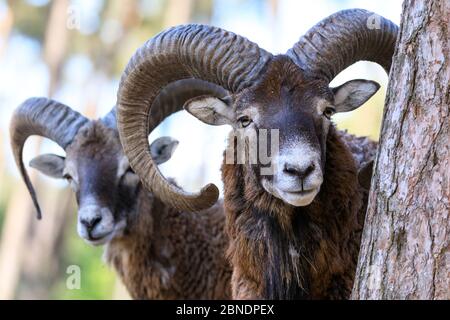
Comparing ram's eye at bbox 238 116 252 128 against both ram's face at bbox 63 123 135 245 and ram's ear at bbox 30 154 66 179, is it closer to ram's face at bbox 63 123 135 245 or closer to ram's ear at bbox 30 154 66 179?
ram's face at bbox 63 123 135 245

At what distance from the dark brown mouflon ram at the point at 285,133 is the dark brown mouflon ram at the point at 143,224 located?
6.43 ft

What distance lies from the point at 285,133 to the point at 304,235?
45.5 inches

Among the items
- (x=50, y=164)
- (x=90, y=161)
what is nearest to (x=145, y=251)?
(x=90, y=161)

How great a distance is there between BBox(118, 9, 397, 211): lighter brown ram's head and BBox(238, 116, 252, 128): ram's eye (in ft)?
0.04

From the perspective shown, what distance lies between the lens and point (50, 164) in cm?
1169

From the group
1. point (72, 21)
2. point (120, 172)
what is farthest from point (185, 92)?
point (72, 21)

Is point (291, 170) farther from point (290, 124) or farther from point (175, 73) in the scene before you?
point (175, 73)

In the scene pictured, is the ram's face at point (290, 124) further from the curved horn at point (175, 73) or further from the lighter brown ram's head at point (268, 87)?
the curved horn at point (175, 73)

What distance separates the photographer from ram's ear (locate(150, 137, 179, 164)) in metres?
11.1

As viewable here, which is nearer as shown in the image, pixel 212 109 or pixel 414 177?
pixel 414 177

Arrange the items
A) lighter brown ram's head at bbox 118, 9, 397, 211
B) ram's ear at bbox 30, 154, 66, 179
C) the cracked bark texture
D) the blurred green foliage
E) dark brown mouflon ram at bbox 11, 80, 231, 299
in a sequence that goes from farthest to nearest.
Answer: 1. the blurred green foliage
2. ram's ear at bbox 30, 154, 66, 179
3. dark brown mouflon ram at bbox 11, 80, 231, 299
4. lighter brown ram's head at bbox 118, 9, 397, 211
5. the cracked bark texture

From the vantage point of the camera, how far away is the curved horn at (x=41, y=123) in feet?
36.8

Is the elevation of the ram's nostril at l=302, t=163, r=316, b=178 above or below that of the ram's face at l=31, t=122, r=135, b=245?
below

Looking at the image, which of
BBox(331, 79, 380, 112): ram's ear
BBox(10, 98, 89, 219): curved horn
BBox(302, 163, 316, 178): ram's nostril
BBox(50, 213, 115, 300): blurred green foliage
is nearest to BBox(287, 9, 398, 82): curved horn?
BBox(331, 79, 380, 112): ram's ear
